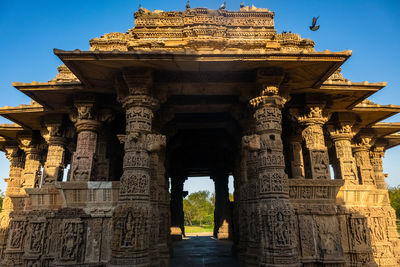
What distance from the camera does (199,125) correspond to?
9.86 meters

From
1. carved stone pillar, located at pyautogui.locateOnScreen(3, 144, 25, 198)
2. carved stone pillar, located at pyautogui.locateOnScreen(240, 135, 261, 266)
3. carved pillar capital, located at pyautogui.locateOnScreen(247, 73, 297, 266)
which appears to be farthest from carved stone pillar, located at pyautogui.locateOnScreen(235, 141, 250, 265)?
carved stone pillar, located at pyautogui.locateOnScreen(3, 144, 25, 198)

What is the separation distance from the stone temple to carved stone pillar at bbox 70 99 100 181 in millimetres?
32

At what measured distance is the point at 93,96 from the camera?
7480mm

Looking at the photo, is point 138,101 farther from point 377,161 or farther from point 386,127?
point 377,161

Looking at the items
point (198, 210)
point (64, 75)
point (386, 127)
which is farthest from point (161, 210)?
point (198, 210)

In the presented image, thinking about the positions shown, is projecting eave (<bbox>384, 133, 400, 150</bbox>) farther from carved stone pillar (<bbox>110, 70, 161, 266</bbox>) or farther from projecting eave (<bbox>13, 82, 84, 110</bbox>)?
projecting eave (<bbox>13, 82, 84, 110</bbox>)

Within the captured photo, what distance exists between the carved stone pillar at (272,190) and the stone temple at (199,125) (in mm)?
25

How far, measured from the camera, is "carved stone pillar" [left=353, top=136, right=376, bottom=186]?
10.8 meters

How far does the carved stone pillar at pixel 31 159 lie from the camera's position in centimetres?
1097

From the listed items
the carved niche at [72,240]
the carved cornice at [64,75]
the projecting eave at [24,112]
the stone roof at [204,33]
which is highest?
the stone roof at [204,33]

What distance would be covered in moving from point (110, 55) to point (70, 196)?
3.56 meters

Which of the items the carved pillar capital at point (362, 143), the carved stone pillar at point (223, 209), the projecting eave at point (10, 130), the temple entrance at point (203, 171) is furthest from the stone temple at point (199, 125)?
the carved stone pillar at point (223, 209)

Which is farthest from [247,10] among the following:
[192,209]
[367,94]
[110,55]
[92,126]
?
[192,209]

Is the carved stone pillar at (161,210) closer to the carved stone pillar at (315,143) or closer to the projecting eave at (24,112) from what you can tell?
the carved stone pillar at (315,143)
